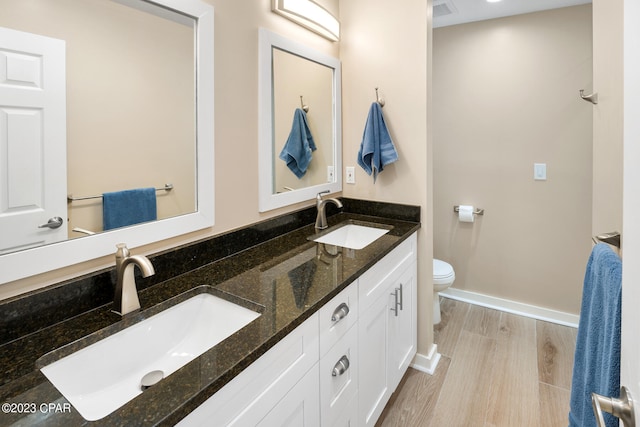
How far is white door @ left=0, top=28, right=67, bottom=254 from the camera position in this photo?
2.91ft

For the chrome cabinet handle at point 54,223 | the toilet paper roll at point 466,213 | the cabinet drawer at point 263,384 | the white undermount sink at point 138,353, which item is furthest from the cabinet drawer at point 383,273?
the toilet paper roll at point 466,213

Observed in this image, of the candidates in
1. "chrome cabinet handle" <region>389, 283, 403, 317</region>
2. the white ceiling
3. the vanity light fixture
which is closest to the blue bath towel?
"chrome cabinet handle" <region>389, 283, 403, 317</region>

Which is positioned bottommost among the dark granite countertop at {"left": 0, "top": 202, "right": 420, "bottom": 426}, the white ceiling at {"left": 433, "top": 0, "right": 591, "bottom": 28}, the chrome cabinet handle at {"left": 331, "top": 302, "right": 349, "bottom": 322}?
the chrome cabinet handle at {"left": 331, "top": 302, "right": 349, "bottom": 322}

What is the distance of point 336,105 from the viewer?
7.21ft

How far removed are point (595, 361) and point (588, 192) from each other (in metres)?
2.10

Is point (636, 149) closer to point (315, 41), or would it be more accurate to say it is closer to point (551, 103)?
point (315, 41)

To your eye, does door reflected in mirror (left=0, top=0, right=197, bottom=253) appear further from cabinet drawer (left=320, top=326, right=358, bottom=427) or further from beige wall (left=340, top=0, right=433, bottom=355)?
beige wall (left=340, top=0, right=433, bottom=355)

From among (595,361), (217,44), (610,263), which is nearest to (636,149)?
(610,263)

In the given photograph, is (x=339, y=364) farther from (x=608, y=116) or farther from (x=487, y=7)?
(x=487, y=7)

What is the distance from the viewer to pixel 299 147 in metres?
1.97

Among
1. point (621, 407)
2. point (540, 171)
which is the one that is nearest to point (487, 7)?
point (540, 171)

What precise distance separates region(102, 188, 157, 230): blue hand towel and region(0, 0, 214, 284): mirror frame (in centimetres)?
2

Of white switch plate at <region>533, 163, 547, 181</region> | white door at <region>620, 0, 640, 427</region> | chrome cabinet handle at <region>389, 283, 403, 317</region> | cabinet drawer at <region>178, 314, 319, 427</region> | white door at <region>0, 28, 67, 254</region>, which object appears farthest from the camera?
white switch plate at <region>533, 163, 547, 181</region>

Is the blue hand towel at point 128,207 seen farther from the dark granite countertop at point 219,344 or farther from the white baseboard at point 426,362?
the white baseboard at point 426,362
